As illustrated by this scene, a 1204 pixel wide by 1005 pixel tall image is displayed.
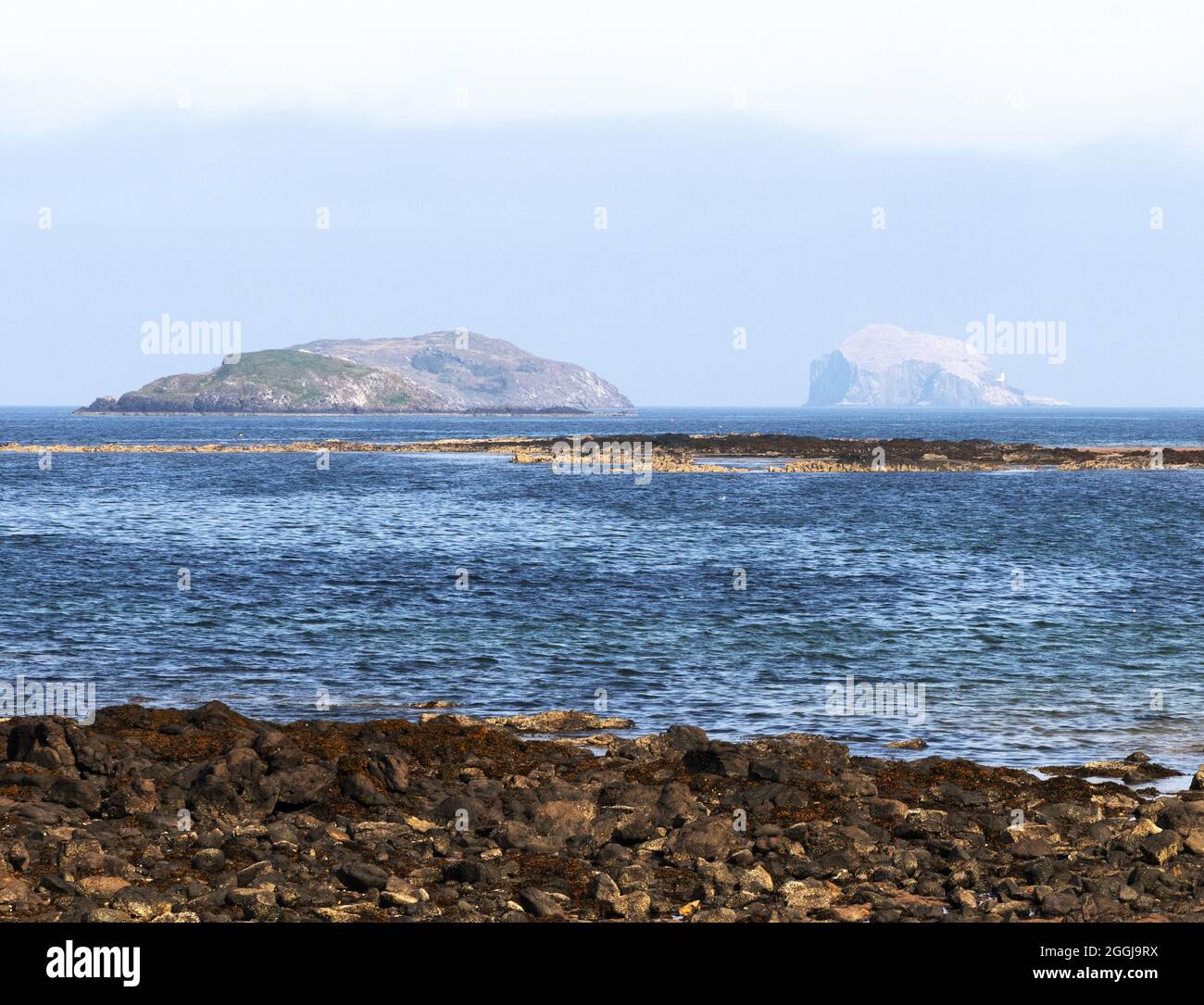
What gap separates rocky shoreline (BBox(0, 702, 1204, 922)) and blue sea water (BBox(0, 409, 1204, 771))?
4.14 m

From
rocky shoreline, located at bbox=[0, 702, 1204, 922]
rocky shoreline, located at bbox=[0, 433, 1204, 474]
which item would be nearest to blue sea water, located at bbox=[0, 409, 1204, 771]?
rocky shoreline, located at bbox=[0, 702, 1204, 922]

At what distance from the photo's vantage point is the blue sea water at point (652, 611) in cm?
2784

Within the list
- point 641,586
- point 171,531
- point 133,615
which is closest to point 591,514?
point 171,531

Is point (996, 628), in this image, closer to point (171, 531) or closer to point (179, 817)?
point (179, 817)

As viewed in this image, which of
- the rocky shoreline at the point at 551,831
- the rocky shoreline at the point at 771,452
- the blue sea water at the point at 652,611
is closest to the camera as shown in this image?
the rocky shoreline at the point at 551,831

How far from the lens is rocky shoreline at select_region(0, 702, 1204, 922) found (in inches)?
583

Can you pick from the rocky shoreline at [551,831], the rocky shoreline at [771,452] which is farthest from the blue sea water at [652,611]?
the rocky shoreline at [771,452]

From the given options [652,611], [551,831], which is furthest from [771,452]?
[551,831]

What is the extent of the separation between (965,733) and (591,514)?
55.1 m

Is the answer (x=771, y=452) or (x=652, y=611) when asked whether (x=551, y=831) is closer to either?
(x=652, y=611)

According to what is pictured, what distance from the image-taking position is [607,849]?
16.6 metres

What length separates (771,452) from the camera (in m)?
152

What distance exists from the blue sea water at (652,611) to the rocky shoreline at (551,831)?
4.14 metres

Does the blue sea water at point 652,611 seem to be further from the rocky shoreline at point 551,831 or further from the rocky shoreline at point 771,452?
the rocky shoreline at point 771,452
